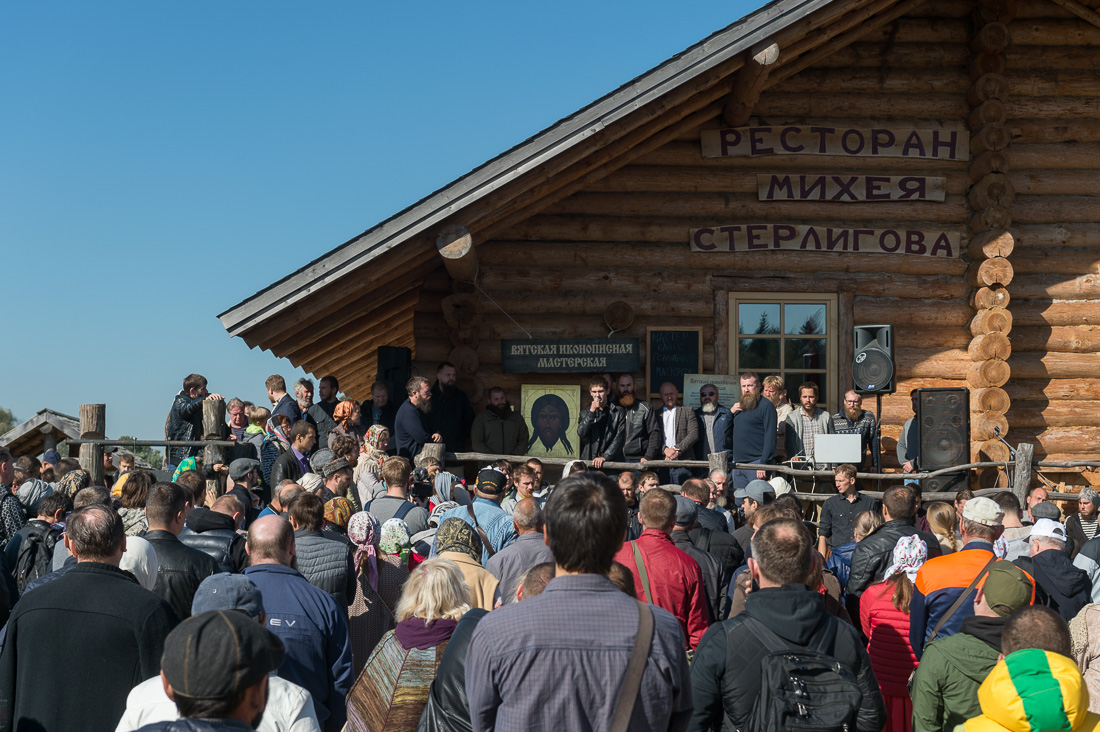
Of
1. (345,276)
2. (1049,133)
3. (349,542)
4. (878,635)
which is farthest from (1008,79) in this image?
(349,542)

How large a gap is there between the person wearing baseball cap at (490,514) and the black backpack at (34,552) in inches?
99.5

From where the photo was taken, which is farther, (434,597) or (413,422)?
(413,422)

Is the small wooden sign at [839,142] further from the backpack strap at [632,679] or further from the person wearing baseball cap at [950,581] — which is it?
the backpack strap at [632,679]

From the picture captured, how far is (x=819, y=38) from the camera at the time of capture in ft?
38.4

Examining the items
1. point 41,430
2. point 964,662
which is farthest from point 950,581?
point 41,430

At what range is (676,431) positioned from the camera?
11758 mm

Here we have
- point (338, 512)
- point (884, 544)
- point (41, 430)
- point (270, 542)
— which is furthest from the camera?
point (41, 430)

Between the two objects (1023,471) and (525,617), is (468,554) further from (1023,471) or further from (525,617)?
(1023,471)

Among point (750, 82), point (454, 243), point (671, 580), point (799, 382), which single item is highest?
point (750, 82)

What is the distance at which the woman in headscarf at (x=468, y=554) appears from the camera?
17.7 feet

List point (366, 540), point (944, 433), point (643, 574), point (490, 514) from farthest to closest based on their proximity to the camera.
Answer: point (944, 433)
point (490, 514)
point (366, 540)
point (643, 574)

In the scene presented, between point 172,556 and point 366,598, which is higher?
point 172,556

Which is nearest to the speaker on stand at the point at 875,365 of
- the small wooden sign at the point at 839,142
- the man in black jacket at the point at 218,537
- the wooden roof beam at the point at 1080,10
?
the small wooden sign at the point at 839,142

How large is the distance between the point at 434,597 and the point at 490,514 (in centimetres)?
324
